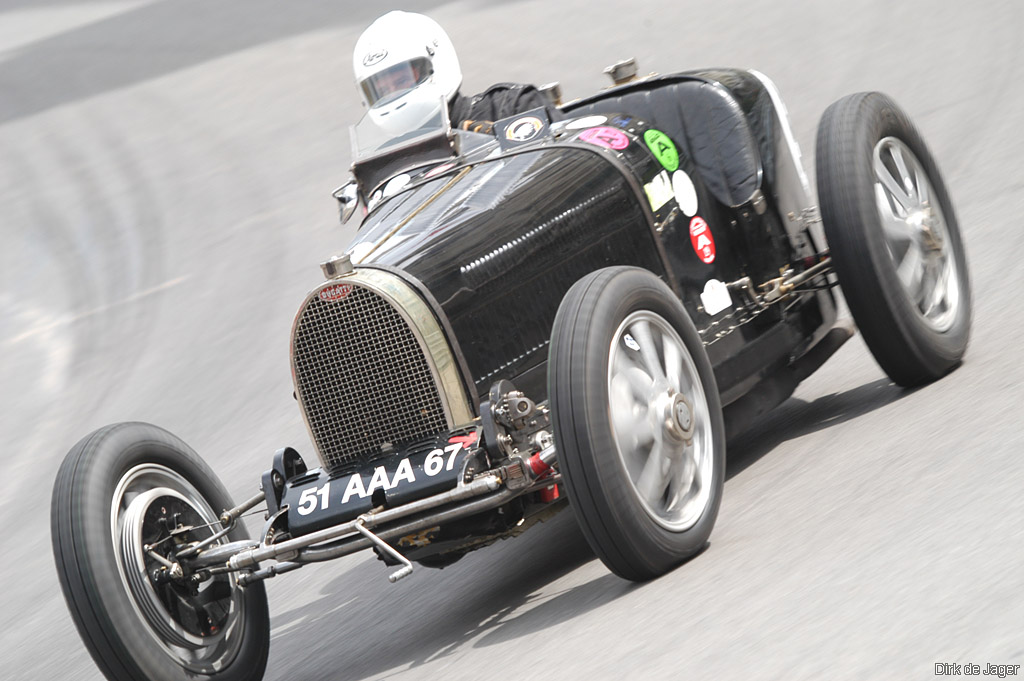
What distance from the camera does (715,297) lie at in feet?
19.2

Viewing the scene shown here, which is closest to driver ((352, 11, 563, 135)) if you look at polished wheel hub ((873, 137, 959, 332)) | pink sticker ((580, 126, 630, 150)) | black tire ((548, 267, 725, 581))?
pink sticker ((580, 126, 630, 150))

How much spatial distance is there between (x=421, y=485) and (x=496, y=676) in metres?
0.77

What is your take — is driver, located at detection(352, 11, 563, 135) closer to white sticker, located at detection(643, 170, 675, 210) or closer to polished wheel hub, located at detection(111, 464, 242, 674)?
white sticker, located at detection(643, 170, 675, 210)

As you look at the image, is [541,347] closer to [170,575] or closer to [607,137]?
[607,137]

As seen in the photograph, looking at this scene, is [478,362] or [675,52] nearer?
[478,362]

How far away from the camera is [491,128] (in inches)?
248

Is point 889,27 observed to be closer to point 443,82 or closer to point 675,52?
point 675,52

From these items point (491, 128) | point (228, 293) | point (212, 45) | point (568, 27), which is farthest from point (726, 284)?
point (212, 45)

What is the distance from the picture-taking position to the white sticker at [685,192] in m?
5.88

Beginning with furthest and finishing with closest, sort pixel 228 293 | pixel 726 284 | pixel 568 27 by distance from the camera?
pixel 568 27, pixel 228 293, pixel 726 284

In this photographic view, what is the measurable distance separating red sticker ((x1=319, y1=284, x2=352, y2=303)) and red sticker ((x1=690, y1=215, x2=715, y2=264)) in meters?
1.62

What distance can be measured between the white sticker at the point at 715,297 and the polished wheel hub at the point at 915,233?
712 millimetres

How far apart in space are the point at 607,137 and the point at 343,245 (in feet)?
24.4

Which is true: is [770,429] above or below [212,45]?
below
